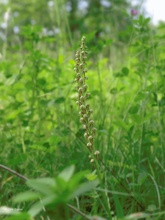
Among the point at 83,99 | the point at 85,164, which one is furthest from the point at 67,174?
the point at 85,164

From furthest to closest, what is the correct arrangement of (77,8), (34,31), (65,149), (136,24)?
1. (77,8)
2. (34,31)
3. (136,24)
4. (65,149)

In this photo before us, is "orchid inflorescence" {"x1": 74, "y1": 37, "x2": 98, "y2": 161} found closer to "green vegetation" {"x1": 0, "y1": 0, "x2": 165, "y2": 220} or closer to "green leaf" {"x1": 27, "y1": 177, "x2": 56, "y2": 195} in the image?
"green vegetation" {"x1": 0, "y1": 0, "x2": 165, "y2": 220}

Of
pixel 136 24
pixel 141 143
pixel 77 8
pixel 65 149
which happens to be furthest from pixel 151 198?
pixel 77 8

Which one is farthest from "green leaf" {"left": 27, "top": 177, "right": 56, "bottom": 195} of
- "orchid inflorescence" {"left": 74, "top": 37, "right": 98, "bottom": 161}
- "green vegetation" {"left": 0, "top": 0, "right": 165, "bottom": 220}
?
"orchid inflorescence" {"left": 74, "top": 37, "right": 98, "bottom": 161}

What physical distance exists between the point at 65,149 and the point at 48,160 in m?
0.19

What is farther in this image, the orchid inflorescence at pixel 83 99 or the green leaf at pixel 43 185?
the orchid inflorescence at pixel 83 99

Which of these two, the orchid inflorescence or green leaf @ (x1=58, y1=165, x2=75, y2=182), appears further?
the orchid inflorescence

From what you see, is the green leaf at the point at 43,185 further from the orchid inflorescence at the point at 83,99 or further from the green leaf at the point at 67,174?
the orchid inflorescence at the point at 83,99

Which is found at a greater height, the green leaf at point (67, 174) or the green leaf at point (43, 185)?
the green leaf at point (67, 174)

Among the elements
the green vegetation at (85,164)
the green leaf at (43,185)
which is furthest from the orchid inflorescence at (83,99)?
the green leaf at (43,185)

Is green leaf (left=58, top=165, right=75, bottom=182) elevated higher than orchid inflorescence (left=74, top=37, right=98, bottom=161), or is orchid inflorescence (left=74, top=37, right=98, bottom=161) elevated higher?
orchid inflorescence (left=74, top=37, right=98, bottom=161)

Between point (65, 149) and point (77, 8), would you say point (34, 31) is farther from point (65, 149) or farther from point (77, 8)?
point (77, 8)

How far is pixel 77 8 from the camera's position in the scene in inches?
845

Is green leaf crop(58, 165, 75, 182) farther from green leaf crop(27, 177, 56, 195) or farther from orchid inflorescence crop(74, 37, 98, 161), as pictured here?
orchid inflorescence crop(74, 37, 98, 161)
